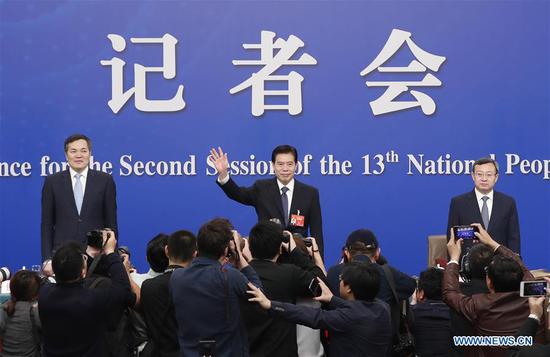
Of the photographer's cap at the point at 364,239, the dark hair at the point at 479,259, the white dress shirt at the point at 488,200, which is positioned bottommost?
the dark hair at the point at 479,259

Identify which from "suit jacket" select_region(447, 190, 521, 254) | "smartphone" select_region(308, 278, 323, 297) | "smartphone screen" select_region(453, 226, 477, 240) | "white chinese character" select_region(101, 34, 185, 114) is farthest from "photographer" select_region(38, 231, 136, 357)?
"white chinese character" select_region(101, 34, 185, 114)

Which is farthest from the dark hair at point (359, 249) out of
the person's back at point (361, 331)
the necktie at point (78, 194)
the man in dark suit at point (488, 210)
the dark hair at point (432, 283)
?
the necktie at point (78, 194)

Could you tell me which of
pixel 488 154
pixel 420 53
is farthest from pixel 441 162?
pixel 420 53

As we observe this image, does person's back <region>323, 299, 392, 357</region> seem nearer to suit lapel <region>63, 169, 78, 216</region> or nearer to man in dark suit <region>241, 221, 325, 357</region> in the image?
man in dark suit <region>241, 221, 325, 357</region>

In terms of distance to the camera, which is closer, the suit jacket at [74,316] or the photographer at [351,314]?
the photographer at [351,314]

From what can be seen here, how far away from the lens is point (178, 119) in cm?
679

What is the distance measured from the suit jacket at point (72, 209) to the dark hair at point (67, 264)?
5.61 ft

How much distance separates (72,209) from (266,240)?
6.59 ft

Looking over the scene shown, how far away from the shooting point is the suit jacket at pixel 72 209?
17.1 ft

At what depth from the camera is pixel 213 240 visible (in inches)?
133

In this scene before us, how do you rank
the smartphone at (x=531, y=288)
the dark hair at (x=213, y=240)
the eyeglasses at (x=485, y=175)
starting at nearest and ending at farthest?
the smartphone at (x=531, y=288) < the dark hair at (x=213, y=240) < the eyeglasses at (x=485, y=175)

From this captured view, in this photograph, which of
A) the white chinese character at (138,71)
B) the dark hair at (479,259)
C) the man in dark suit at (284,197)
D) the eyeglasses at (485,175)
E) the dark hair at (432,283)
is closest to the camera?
the dark hair at (479,259)

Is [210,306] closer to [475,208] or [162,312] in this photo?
[162,312]

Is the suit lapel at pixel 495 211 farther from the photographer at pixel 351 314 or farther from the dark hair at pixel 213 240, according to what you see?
the dark hair at pixel 213 240
